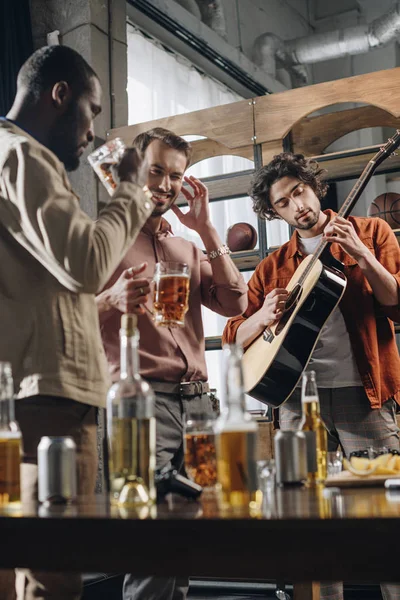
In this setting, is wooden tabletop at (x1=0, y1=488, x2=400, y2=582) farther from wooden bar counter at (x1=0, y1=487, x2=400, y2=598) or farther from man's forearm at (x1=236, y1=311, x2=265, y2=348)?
man's forearm at (x1=236, y1=311, x2=265, y2=348)

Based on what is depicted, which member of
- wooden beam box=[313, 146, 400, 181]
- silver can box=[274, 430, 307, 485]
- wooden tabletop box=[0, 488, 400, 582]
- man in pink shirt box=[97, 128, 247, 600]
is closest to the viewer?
wooden tabletop box=[0, 488, 400, 582]

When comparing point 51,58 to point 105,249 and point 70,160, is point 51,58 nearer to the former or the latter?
point 70,160

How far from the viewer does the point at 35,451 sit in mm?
1478

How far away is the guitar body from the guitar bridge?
0.01m

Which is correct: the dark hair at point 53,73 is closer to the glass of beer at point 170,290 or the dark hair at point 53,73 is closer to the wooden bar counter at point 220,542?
the glass of beer at point 170,290

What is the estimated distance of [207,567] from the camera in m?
0.85

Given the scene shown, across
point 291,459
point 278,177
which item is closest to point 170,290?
point 291,459

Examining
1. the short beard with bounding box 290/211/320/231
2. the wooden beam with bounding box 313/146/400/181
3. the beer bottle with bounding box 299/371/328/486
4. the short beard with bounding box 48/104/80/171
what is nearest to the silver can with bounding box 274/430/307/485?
the beer bottle with bounding box 299/371/328/486

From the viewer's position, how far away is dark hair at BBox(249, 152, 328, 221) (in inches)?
122

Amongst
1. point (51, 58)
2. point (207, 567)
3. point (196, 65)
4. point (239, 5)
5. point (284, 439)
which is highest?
point (239, 5)

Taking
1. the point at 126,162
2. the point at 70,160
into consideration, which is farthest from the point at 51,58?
the point at 126,162

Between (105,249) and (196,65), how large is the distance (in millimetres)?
4717

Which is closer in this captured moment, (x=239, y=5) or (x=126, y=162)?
(x=126, y=162)

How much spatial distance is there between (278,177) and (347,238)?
1.74 feet
